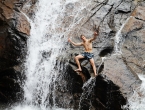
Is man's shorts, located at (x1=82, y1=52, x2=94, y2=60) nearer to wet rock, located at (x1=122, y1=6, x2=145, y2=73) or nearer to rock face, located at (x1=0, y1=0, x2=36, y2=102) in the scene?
wet rock, located at (x1=122, y1=6, x2=145, y2=73)

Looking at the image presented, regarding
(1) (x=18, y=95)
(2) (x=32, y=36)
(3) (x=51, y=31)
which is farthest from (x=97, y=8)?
(1) (x=18, y=95)

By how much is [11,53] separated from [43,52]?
1.36 meters

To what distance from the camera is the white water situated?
10.2 meters

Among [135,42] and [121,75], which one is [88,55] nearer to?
[121,75]

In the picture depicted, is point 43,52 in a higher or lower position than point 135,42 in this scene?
higher

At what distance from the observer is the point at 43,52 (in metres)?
10.5

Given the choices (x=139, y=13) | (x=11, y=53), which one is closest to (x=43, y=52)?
(x=11, y=53)

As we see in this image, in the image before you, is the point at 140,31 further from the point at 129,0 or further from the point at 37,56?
the point at 37,56

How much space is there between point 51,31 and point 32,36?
83 cm

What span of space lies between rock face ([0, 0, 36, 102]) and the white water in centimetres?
33

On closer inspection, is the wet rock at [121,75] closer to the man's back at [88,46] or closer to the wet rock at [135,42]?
the wet rock at [135,42]

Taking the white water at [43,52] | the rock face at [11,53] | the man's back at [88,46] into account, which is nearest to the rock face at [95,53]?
the rock face at [11,53]

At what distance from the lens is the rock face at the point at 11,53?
34.9ft

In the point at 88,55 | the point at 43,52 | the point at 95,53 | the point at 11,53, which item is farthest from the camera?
the point at 11,53
